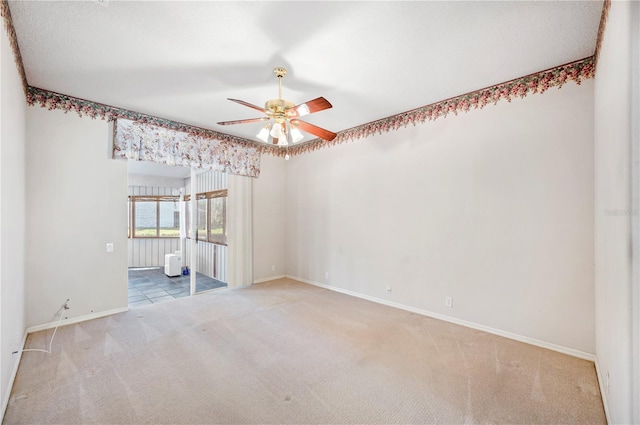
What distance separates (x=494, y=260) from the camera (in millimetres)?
3188

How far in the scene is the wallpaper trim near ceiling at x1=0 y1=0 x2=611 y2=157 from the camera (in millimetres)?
2623

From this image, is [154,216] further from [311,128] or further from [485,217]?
[485,217]

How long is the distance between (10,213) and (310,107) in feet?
8.77

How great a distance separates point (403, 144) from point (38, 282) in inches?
197

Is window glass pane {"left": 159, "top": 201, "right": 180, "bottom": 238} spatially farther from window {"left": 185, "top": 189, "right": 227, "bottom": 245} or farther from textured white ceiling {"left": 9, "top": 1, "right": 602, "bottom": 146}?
textured white ceiling {"left": 9, "top": 1, "right": 602, "bottom": 146}

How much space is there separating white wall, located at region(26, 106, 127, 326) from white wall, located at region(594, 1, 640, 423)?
5.00 meters

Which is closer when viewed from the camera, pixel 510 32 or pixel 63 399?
pixel 63 399

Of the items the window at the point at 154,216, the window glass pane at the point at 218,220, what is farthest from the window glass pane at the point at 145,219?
the window glass pane at the point at 218,220

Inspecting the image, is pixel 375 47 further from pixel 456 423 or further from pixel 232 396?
pixel 232 396

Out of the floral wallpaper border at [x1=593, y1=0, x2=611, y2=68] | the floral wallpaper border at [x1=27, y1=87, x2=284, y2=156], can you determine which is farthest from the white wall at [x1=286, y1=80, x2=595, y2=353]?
the floral wallpaper border at [x1=27, y1=87, x2=284, y2=156]

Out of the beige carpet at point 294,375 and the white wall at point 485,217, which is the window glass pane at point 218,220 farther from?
the white wall at point 485,217

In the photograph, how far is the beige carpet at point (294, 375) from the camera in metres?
1.93

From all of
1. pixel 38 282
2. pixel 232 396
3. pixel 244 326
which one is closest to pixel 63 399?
pixel 232 396

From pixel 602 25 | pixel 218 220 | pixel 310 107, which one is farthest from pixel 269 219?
pixel 602 25
